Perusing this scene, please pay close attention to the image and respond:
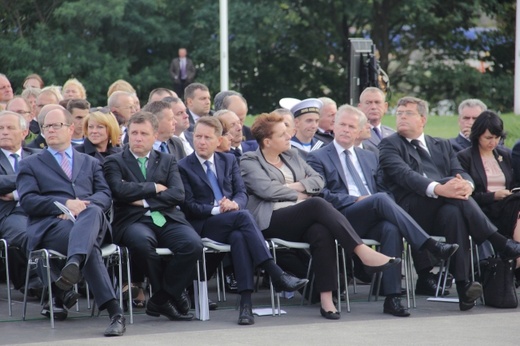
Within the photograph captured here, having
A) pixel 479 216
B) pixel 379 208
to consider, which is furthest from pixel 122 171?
pixel 479 216

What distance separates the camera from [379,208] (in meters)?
9.66

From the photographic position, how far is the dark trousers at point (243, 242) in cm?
909

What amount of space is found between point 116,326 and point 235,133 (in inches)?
122

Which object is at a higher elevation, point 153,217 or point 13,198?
point 13,198

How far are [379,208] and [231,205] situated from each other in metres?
A: 1.24

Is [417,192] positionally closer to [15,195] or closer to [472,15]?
[15,195]

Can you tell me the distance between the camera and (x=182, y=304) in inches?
360

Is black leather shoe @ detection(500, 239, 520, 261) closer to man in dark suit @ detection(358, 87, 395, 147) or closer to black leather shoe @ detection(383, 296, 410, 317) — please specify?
black leather shoe @ detection(383, 296, 410, 317)

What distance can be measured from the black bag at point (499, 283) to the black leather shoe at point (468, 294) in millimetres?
322

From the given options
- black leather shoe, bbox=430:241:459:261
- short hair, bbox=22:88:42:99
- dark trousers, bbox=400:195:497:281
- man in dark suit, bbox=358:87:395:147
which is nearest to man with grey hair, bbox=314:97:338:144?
man in dark suit, bbox=358:87:395:147

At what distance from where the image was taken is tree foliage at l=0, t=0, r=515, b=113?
3183cm

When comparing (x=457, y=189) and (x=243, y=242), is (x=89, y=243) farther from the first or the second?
(x=457, y=189)

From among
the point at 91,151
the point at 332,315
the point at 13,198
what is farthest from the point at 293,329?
the point at 13,198

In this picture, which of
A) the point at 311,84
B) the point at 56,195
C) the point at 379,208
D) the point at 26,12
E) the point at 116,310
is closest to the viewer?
the point at 116,310
